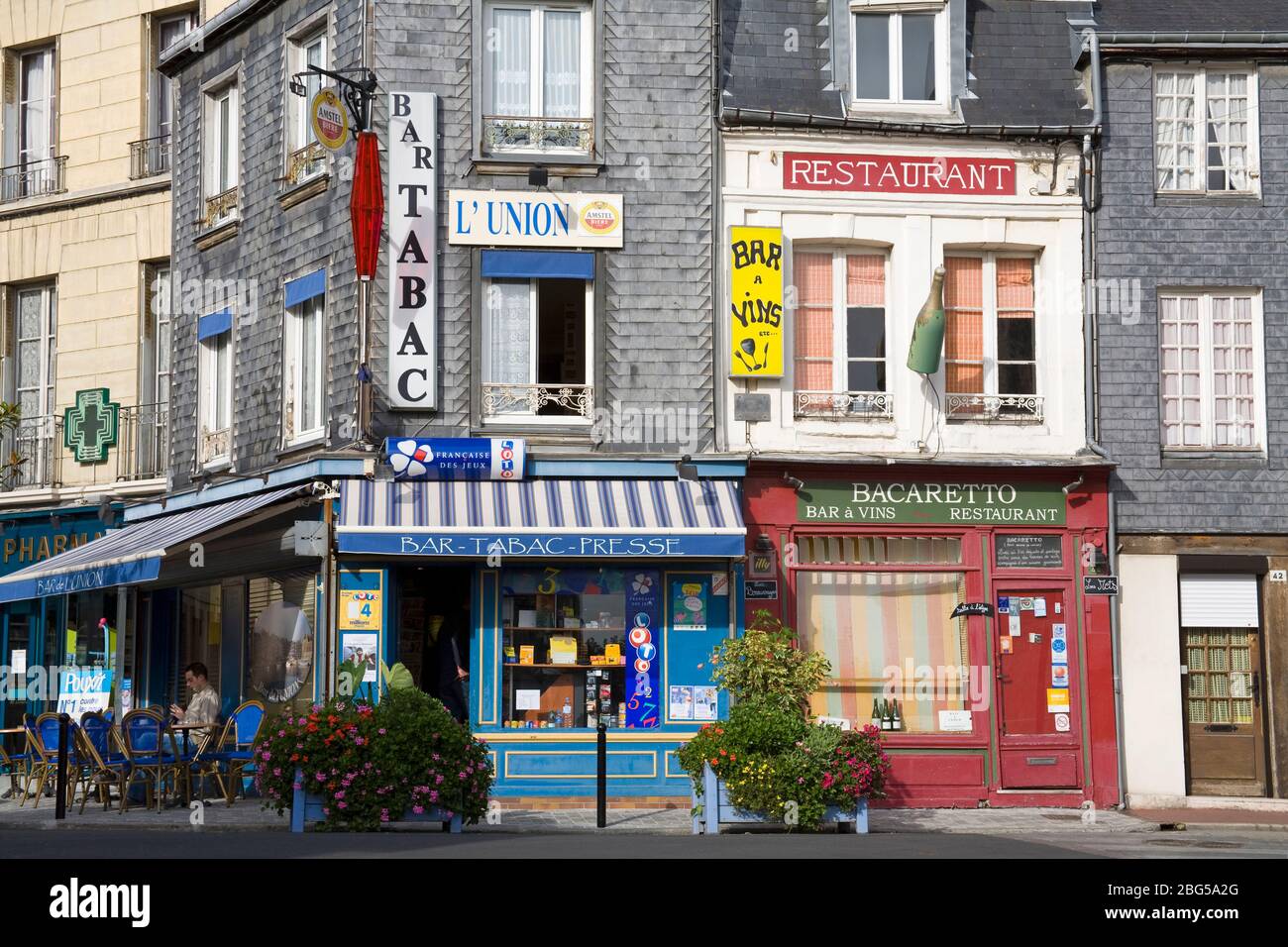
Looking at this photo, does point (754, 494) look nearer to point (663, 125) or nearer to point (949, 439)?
point (949, 439)

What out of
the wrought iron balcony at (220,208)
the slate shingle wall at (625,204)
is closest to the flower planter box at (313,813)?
the slate shingle wall at (625,204)

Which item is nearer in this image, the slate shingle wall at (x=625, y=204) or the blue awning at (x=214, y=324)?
the slate shingle wall at (x=625, y=204)

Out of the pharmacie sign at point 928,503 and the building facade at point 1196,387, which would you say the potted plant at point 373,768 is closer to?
the pharmacie sign at point 928,503

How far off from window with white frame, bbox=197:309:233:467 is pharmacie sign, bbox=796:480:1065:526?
6.90 metres

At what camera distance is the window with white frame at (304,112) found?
62.3ft

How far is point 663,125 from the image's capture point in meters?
18.3

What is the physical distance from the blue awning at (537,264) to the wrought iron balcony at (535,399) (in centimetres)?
114

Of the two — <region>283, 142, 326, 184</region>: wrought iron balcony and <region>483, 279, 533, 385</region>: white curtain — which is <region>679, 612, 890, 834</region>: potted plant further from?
<region>283, 142, 326, 184</region>: wrought iron balcony

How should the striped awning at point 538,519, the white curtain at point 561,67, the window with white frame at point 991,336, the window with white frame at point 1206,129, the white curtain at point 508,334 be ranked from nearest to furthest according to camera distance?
1. the striped awning at point 538,519
2. the white curtain at point 508,334
3. the white curtain at point 561,67
4. the window with white frame at point 991,336
5. the window with white frame at point 1206,129

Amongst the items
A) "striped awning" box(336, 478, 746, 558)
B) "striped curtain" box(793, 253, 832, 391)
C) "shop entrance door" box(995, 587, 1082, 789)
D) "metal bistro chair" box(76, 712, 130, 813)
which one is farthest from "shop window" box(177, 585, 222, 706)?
"shop entrance door" box(995, 587, 1082, 789)

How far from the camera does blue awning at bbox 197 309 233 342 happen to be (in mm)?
20344

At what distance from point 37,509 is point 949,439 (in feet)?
39.0
